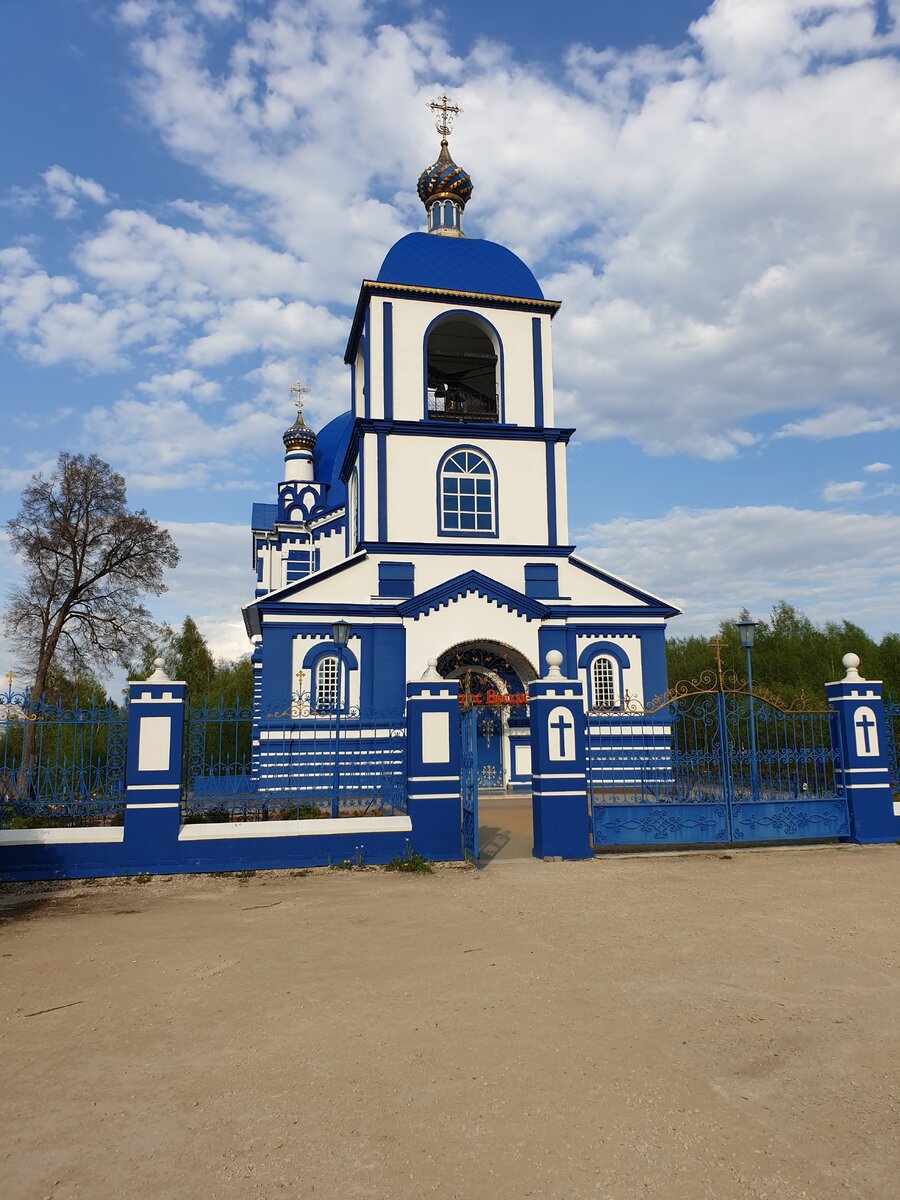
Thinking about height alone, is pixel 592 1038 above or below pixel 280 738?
below

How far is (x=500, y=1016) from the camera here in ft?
16.1

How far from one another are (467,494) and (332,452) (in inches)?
569

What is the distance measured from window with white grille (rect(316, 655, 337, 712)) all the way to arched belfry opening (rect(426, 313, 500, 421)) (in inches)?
294

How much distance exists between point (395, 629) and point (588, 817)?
890 centimetres

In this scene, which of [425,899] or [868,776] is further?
[868,776]

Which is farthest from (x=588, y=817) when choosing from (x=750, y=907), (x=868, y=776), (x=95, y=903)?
(x=95, y=903)

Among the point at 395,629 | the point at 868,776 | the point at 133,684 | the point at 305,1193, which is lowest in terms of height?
the point at 305,1193

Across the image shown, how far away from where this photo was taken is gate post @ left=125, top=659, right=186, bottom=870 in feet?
31.5

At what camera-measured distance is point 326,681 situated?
18.9 metres

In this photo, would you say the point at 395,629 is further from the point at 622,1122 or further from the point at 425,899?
the point at 622,1122

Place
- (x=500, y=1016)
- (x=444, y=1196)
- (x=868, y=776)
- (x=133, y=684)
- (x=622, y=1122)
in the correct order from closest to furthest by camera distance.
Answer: (x=444, y=1196), (x=622, y=1122), (x=500, y=1016), (x=133, y=684), (x=868, y=776)

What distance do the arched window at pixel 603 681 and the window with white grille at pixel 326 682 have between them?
620 centimetres

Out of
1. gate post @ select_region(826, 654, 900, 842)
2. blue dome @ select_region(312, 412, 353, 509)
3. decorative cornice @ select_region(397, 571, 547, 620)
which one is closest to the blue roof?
blue dome @ select_region(312, 412, 353, 509)

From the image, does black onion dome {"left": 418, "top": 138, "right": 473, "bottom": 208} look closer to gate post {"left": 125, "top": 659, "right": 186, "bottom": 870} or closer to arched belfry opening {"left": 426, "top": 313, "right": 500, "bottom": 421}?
arched belfry opening {"left": 426, "top": 313, "right": 500, "bottom": 421}
